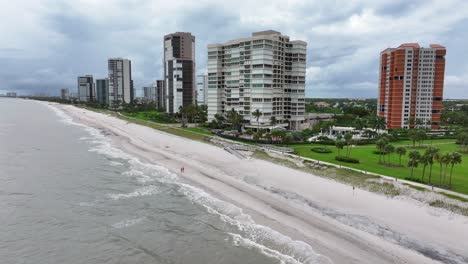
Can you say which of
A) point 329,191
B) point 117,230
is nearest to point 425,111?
point 329,191

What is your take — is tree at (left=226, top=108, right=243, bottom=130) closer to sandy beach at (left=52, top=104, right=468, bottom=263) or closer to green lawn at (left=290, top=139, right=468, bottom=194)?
green lawn at (left=290, top=139, right=468, bottom=194)

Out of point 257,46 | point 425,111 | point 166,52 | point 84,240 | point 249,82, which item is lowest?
point 84,240

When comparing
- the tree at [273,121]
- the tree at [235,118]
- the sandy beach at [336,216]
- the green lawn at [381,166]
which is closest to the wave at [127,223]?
the sandy beach at [336,216]

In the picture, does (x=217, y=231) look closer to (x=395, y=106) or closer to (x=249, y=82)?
(x=249, y=82)

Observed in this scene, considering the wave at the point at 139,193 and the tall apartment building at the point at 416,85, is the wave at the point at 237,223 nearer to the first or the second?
the wave at the point at 139,193

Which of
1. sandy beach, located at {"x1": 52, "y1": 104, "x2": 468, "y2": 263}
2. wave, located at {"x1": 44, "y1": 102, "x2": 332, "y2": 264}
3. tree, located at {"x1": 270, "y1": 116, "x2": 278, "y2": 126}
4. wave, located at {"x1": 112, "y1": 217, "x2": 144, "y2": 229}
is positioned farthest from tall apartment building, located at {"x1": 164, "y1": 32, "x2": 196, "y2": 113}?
wave, located at {"x1": 112, "y1": 217, "x2": 144, "y2": 229}
